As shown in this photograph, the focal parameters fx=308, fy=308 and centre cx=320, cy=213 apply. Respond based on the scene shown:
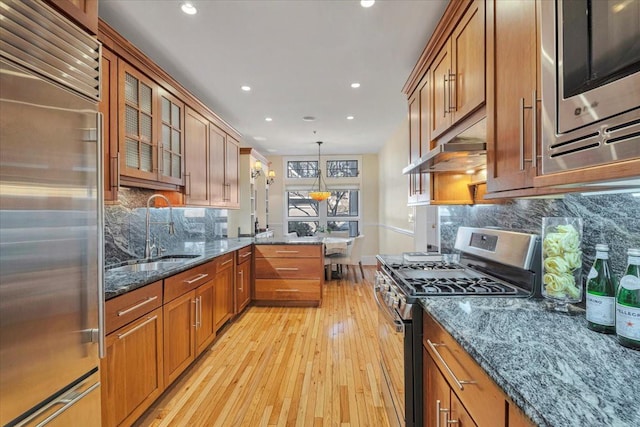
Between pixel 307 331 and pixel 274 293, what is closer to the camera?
pixel 307 331

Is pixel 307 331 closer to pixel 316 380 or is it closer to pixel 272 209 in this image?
pixel 316 380

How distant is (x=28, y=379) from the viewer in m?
0.98

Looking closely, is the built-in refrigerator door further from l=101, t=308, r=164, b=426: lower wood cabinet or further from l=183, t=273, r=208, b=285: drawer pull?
l=183, t=273, r=208, b=285: drawer pull

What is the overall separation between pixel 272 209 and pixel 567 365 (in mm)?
7450

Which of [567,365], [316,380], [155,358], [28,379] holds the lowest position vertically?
[316,380]

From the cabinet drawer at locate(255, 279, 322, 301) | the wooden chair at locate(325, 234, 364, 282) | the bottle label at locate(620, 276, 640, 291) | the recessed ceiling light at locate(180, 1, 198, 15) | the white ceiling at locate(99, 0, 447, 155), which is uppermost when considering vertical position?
the white ceiling at locate(99, 0, 447, 155)

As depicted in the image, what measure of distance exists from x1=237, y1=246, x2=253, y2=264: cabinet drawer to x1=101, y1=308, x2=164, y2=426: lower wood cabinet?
5.62ft

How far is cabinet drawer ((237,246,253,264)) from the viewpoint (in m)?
3.75

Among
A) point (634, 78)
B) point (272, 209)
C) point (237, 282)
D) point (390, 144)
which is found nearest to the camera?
point (634, 78)

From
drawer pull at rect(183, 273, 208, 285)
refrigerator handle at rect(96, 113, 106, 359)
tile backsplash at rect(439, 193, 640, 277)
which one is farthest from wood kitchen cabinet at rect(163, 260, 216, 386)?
tile backsplash at rect(439, 193, 640, 277)

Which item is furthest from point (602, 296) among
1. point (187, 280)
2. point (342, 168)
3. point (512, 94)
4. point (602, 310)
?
point (342, 168)

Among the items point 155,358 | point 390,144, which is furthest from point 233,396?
point 390,144

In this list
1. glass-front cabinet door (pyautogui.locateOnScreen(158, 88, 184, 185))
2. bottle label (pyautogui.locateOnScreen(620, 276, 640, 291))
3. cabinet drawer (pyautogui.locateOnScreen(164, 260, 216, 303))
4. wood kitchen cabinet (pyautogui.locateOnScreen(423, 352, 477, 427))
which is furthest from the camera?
glass-front cabinet door (pyautogui.locateOnScreen(158, 88, 184, 185))

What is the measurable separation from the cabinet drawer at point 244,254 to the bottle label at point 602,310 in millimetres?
3284
